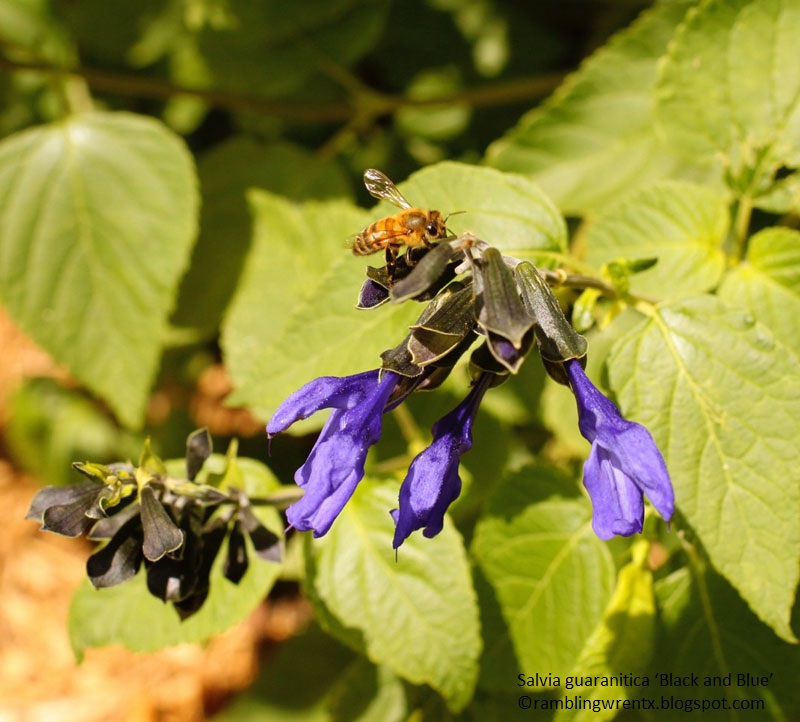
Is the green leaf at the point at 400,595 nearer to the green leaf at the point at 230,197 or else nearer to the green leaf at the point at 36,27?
the green leaf at the point at 230,197

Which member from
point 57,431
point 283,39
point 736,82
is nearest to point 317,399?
point 736,82

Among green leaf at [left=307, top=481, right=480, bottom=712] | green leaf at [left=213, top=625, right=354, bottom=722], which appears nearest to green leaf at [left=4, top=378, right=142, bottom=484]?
green leaf at [left=213, top=625, right=354, bottom=722]

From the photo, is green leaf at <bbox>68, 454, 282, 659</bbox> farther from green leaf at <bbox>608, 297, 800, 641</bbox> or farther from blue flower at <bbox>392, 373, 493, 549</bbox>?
green leaf at <bbox>608, 297, 800, 641</bbox>

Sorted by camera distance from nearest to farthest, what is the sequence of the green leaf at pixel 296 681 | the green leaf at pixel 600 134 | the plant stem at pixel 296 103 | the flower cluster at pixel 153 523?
the flower cluster at pixel 153 523
the green leaf at pixel 600 134
the plant stem at pixel 296 103
the green leaf at pixel 296 681

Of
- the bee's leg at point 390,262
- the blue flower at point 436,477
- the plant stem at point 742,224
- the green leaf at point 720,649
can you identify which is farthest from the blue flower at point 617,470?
the plant stem at point 742,224

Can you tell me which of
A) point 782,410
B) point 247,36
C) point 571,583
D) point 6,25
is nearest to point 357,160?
point 247,36

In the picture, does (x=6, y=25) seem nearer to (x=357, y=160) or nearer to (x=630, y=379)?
(x=357, y=160)
